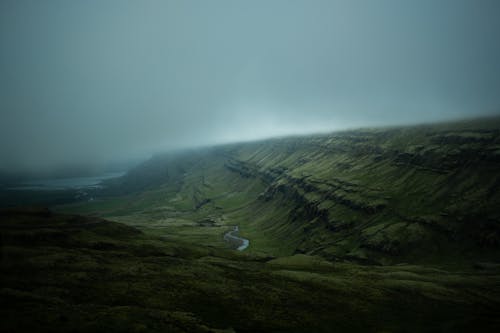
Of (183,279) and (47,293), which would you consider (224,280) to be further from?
(47,293)

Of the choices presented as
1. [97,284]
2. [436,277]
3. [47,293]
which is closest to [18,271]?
[47,293]

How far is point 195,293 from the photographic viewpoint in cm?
9412

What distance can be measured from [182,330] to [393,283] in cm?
8722

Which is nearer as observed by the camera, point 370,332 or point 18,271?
point 370,332

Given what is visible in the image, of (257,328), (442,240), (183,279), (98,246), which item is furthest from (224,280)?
(442,240)

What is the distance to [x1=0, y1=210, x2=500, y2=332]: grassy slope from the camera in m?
72.3

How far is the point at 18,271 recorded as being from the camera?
8844cm

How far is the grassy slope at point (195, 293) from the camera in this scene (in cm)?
7231

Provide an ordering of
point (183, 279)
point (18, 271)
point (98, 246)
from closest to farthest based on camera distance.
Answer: point (18, 271) → point (183, 279) → point (98, 246)

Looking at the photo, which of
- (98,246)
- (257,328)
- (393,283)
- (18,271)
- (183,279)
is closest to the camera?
(257,328)

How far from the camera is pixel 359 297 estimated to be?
105 meters

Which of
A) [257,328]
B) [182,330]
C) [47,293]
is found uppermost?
[47,293]

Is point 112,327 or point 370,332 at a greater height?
point 112,327

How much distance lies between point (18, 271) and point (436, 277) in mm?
152728
